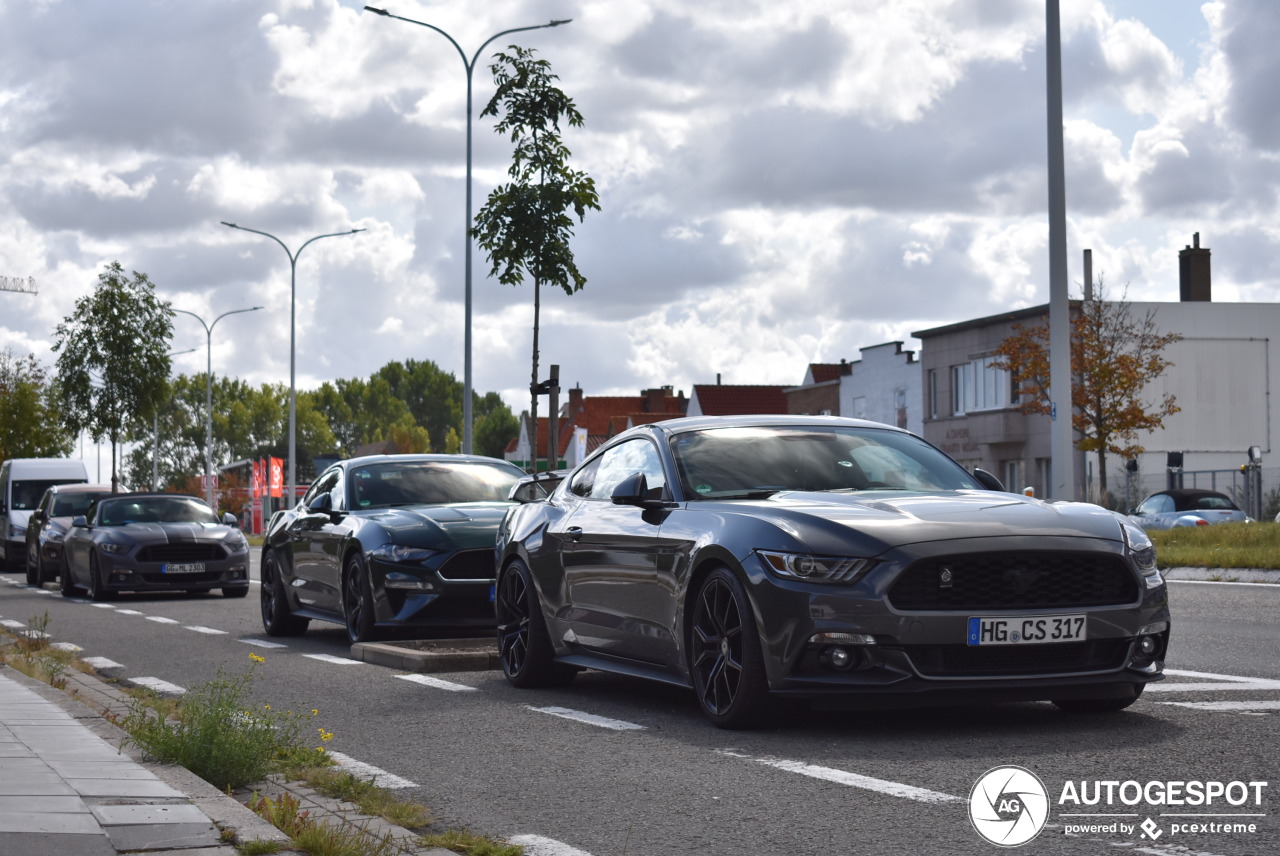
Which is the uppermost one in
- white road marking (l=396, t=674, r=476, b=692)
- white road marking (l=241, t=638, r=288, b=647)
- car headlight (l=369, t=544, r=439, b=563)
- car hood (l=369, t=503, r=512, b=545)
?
car hood (l=369, t=503, r=512, b=545)

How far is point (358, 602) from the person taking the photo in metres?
13.4

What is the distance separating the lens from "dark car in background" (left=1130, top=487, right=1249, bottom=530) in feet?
110

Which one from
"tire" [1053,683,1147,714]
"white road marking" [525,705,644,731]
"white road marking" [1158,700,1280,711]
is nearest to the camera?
"tire" [1053,683,1147,714]

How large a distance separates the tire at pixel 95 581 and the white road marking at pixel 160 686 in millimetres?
11562

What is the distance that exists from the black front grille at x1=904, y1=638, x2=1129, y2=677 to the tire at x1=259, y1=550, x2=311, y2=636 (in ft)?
29.4

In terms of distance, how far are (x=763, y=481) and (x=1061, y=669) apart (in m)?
1.83

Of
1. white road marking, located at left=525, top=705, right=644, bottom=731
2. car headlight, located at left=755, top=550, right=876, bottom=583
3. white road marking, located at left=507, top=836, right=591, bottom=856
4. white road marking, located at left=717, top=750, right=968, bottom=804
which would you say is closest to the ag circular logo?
white road marking, located at left=717, top=750, right=968, bottom=804

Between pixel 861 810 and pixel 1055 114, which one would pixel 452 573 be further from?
pixel 1055 114

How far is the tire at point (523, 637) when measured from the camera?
1005cm

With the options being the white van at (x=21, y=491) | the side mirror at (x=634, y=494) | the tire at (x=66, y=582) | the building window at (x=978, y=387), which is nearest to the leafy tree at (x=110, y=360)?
the white van at (x=21, y=491)

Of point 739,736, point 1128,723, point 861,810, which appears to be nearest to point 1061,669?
point 1128,723

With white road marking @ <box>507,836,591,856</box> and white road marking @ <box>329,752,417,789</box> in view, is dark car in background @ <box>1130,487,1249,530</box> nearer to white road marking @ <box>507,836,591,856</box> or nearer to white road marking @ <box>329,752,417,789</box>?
white road marking @ <box>329,752,417,789</box>

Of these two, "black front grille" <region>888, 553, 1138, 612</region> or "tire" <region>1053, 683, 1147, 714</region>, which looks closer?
"black front grille" <region>888, 553, 1138, 612</region>

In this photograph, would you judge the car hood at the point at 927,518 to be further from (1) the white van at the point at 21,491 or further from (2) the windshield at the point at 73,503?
(1) the white van at the point at 21,491
